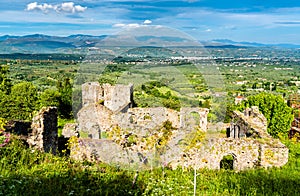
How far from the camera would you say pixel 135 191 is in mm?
5859

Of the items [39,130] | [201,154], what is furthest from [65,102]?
[201,154]

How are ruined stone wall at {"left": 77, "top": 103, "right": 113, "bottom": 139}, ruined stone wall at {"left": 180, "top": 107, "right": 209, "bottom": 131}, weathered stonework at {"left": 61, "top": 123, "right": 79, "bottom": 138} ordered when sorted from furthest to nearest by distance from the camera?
1. weathered stonework at {"left": 61, "top": 123, "right": 79, "bottom": 138}
2. ruined stone wall at {"left": 77, "top": 103, "right": 113, "bottom": 139}
3. ruined stone wall at {"left": 180, "top": 107, "right": 209, "bottom": 131}

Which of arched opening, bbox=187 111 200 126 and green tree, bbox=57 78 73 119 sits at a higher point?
arched opening, bbox=187 111 200 126

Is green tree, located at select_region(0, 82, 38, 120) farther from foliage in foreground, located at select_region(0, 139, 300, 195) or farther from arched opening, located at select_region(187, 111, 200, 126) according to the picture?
foliage in foreground, located at select_region(0, 139, 300, 195)

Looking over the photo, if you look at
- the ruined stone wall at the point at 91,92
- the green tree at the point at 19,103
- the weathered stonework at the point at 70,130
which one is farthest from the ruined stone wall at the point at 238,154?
the green tree at the point at 19,103

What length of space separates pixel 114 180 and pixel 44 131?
4.07 metres

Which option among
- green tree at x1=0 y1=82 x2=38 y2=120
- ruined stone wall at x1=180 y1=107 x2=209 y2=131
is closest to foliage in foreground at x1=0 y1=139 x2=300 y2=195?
ruined stone wall at x1=180 y1=107 x2=209 y2=131

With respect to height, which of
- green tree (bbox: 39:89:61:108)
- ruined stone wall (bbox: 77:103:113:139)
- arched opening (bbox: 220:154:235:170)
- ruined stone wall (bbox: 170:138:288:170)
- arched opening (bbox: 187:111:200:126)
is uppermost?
arched opening (bbox: 187:111:200:126)

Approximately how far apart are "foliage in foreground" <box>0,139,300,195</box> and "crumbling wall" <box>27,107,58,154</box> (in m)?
1.32

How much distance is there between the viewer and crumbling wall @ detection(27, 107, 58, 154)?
947cm

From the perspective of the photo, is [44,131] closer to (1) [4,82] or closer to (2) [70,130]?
(2) [70,130]

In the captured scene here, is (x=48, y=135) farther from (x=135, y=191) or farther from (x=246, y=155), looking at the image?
(x=246, y=155)

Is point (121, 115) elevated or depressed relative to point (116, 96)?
depressed

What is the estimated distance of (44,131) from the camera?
971 cm
